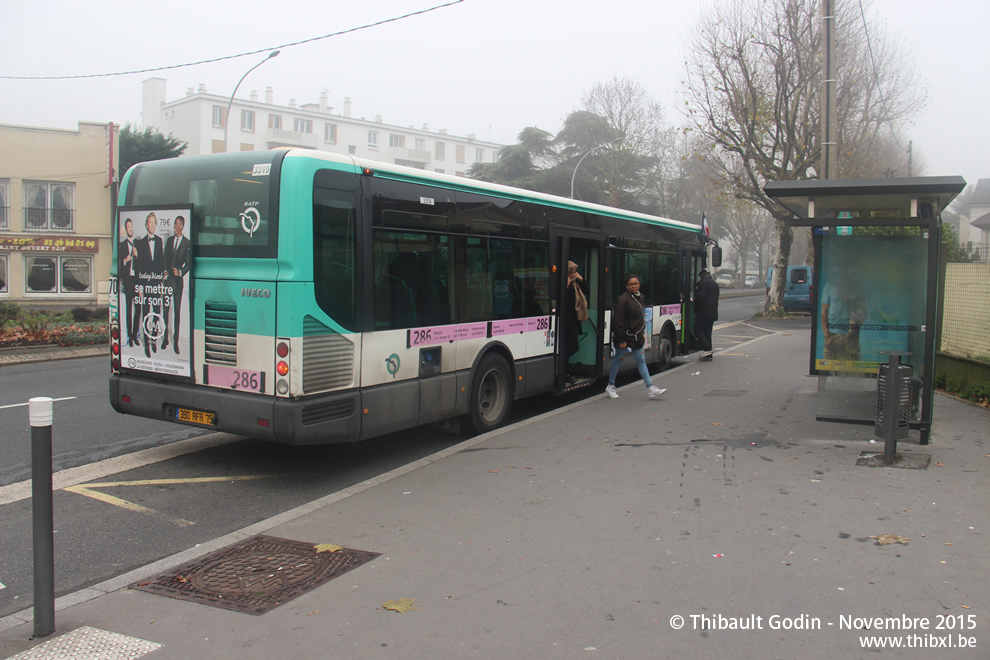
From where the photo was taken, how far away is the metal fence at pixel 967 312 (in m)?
10.3

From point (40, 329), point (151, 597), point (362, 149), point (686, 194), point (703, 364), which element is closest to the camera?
point (151, 597)

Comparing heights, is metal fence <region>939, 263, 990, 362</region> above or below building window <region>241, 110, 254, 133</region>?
below

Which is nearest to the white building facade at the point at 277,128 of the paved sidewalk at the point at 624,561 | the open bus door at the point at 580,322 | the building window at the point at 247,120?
the building window at the point at 247,120

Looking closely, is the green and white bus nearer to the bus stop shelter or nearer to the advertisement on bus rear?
the advertisement on bus rear

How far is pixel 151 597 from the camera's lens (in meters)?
4.32

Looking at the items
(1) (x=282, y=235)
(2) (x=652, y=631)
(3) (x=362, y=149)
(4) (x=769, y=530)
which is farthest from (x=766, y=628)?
(3) (x=362, y=149)

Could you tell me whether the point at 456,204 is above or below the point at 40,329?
above

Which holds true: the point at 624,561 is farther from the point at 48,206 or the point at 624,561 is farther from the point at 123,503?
the point at 48,206

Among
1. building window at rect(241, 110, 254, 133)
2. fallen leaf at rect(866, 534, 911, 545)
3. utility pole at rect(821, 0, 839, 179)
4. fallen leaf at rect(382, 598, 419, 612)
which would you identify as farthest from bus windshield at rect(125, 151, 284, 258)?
building window at rect(241, 110, 254, 133)

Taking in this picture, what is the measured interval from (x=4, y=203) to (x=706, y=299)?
3170cm

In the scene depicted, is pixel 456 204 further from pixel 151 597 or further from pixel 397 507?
pixel 151 597

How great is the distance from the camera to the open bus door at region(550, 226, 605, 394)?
989 cm

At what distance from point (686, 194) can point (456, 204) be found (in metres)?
51.9

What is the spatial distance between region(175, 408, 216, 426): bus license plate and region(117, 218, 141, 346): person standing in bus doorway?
85 cm
